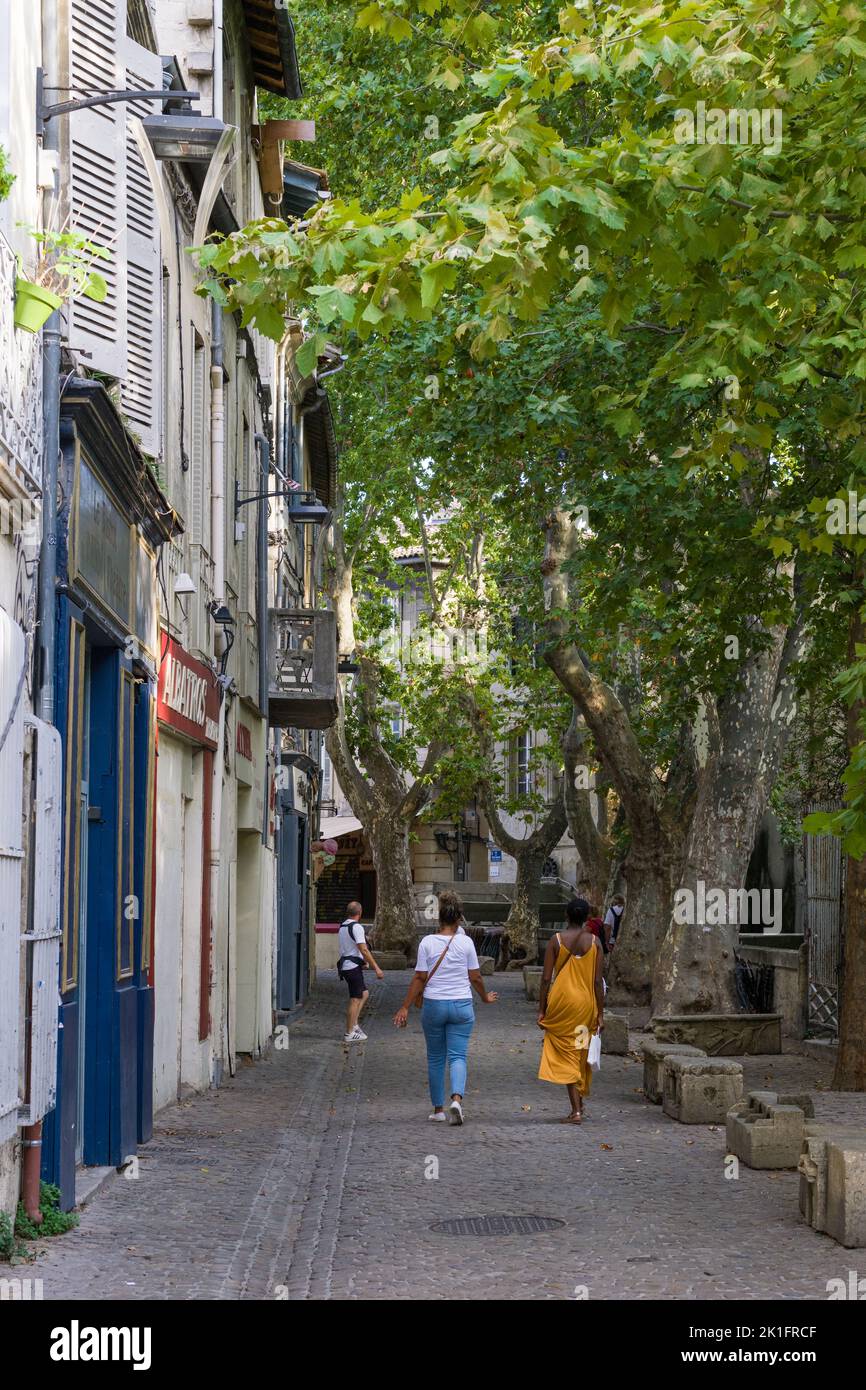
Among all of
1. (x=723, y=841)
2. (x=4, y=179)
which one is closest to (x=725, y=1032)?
(x=723, y=841)

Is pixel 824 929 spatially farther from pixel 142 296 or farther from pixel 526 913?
pixel 526 913

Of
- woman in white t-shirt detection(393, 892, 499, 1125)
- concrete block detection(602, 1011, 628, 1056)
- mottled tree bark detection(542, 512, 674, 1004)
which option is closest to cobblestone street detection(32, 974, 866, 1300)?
woman in white t-shirt detection(393, 892, 499, 1125)

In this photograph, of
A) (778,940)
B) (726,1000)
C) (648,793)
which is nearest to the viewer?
(726,1000)

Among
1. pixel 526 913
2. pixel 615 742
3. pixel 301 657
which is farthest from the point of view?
pixel 526 913

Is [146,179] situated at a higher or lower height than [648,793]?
higher

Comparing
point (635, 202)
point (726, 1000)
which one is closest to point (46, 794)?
point (635, 202)

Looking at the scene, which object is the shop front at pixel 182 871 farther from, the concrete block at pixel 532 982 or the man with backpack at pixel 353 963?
the concrete block at pixel 532 982

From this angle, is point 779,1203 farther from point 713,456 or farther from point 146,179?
point 146,179

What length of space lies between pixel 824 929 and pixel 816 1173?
11226 mm

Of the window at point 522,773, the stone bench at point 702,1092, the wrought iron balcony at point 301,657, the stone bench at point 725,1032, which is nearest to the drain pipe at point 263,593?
the wrought iron balcony at point 301,657

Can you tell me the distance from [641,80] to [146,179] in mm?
5195

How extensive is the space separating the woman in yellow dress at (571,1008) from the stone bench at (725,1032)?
4.18 meters

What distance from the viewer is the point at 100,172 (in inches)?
393

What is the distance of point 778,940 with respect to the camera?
27.6m
